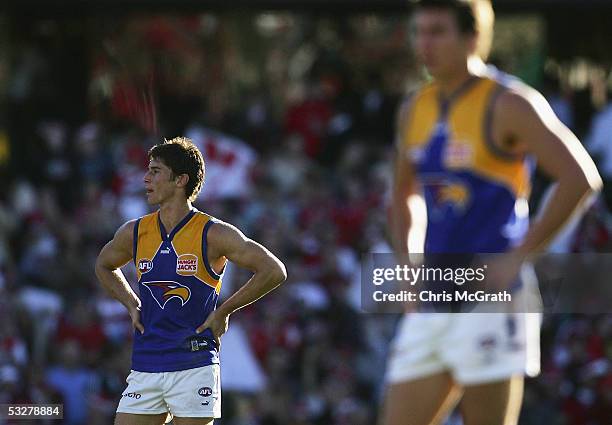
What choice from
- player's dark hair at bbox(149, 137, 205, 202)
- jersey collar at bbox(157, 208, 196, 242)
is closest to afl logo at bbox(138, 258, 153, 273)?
jersey collar at bbox(157, 208, 196, 242)

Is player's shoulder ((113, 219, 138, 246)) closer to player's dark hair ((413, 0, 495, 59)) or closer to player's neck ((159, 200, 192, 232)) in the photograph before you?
player's neck ((159, 200, 192, 232))

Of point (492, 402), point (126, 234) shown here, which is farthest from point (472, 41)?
point (126, 234)

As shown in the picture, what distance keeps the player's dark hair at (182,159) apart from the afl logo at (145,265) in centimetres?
39

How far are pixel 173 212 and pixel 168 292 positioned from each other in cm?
42

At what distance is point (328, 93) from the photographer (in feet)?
55.5

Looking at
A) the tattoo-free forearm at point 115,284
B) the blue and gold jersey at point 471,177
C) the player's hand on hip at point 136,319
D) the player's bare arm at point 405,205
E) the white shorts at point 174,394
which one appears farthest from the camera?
the tattoo-free forearm at point 115,284

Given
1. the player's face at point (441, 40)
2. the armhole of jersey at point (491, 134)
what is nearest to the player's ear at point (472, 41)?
the player's face at point (441, 40)

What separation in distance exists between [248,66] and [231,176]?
2365mm

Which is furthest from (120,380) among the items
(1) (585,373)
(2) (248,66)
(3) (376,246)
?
(2) (248,66)

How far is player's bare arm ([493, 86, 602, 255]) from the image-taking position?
5055 millimetres

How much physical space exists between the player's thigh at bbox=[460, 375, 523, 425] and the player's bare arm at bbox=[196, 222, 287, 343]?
1798 mm

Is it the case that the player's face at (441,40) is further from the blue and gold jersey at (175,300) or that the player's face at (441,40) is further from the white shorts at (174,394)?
the white shorts at (174,394)

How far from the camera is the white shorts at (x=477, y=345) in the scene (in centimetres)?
520

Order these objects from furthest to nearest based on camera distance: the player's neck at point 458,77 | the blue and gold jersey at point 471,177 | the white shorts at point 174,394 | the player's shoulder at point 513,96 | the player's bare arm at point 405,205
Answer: the white shorts at point 174,394
the player's bare arm at point 405,205
the player's neck at point 458,77
the blue and gold jersey at point 471,177
the player's shoulder at point 513,96
